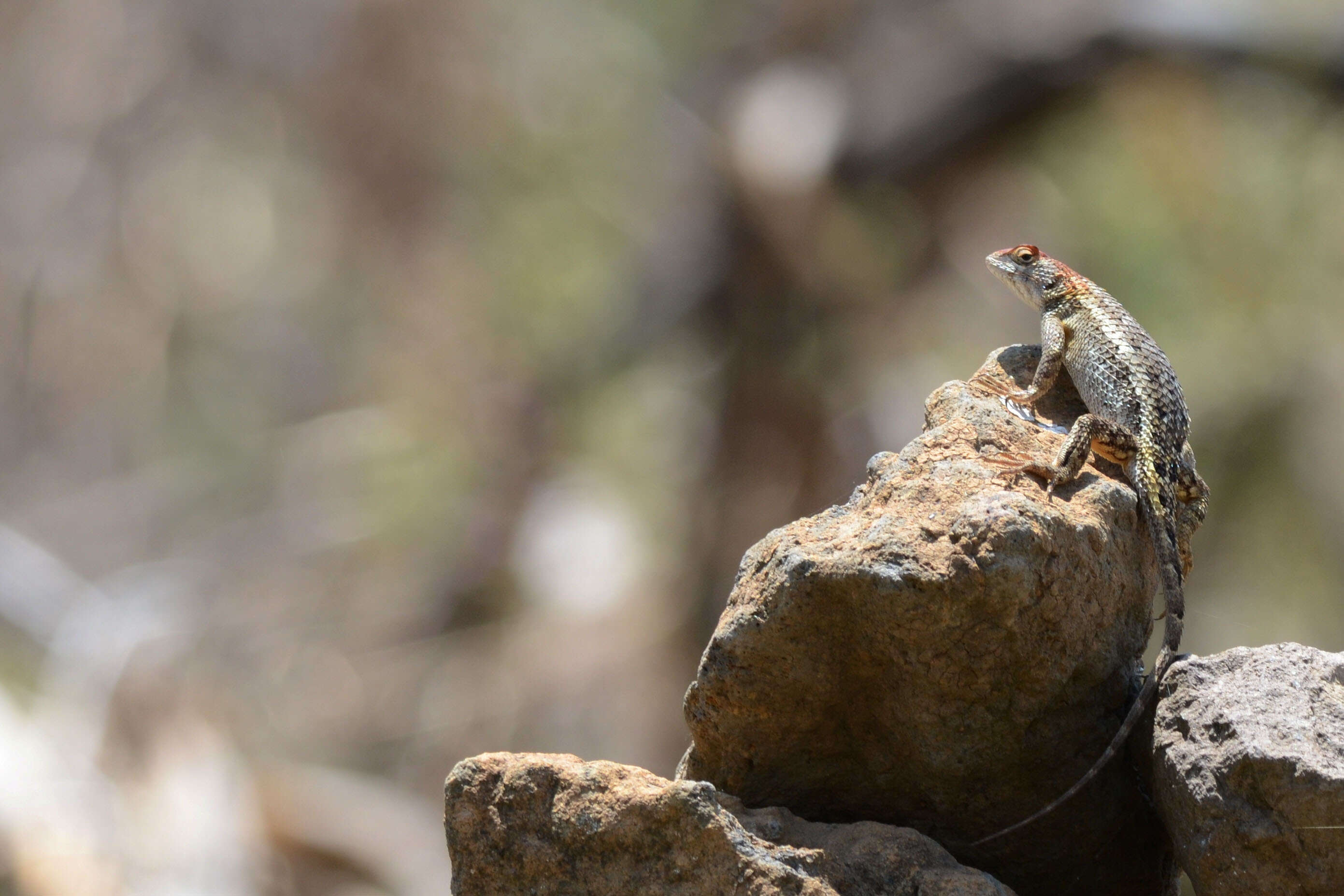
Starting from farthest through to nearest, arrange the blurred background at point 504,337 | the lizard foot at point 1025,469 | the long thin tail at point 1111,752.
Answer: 1. the blurred background at point 504,337
2. the lizard foot at point 1025,469
3. the long thin tail at point 1111,752

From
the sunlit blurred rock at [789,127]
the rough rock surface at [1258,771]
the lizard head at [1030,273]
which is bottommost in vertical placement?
the rough rock surface at [1258,771]

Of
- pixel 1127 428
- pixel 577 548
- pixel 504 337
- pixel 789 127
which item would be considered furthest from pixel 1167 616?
pixel 504 337

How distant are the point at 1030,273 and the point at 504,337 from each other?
36.9 feet

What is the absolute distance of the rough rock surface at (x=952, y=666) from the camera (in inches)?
103

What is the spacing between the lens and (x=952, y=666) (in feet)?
8.73

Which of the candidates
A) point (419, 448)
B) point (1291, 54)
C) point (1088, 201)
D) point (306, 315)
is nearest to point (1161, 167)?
point (1088, 201)

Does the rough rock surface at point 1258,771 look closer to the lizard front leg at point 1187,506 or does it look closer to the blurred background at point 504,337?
the lizard front leg at point 1187,506

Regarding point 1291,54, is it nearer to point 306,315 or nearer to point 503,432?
point 503,432

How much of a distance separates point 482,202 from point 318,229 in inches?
80.7

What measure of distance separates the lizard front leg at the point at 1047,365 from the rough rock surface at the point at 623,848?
1.49 metres

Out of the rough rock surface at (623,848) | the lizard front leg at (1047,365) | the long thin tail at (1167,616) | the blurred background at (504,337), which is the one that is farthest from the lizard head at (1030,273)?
the blurred background at (504,337)

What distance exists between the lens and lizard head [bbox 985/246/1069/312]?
4.45 m

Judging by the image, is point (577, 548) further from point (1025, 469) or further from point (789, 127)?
point (1025, 469)

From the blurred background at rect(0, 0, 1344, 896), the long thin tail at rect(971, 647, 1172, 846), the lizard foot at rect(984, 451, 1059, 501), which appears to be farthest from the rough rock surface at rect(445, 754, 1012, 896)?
the blurred background at rect(0, 0, 1344, 896)
